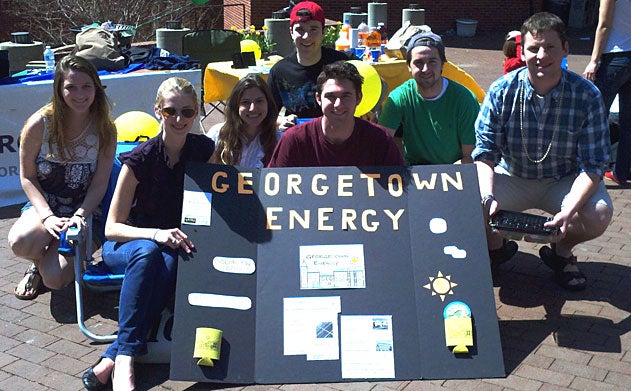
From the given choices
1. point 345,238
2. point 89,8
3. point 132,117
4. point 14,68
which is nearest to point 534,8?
point 89,8

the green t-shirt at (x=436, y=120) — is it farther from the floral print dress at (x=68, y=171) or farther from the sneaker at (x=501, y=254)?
the floral print dress at (x=68, y=171)

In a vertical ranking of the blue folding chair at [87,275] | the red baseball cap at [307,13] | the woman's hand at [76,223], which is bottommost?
the blue folding chair at [87,275]

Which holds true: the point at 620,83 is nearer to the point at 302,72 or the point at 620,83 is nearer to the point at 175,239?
the point at 302,72

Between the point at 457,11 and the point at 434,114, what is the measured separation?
15.0 m

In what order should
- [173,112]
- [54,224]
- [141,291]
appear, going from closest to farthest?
[141,291] → [173,112] → [54,224]

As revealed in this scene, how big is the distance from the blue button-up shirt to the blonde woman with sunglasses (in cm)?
159

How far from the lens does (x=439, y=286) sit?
12.6 ft

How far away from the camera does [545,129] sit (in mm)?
4430

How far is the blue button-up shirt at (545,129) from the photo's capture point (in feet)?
14.2

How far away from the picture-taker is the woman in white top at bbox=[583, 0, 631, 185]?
6.34m

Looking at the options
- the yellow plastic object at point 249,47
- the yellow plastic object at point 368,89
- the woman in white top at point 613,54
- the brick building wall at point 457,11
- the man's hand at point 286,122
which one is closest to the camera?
the man's hand at point 286,122

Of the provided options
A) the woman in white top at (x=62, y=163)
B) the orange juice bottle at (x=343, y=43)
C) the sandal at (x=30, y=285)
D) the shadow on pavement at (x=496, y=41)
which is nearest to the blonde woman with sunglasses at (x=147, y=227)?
the woman in white top at (x=62, y=163)

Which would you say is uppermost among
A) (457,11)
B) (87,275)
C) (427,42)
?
(427,42)

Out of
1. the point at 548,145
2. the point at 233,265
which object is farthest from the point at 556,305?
the point at 233,265
